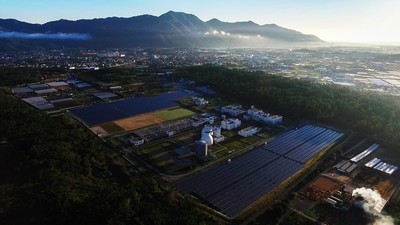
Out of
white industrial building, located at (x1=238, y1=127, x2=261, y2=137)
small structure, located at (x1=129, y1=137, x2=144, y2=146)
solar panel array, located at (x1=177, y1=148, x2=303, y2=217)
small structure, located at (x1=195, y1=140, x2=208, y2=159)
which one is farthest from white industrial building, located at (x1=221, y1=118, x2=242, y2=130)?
small structure, located at (x1=129, y1=137, x2=144, y2=146)

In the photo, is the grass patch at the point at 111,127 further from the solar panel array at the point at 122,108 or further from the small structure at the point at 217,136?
the small structure at the point at 217,136

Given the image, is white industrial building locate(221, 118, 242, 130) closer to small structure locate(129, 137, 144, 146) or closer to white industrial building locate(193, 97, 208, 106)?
small structure locate(129, 137, 144, 146)

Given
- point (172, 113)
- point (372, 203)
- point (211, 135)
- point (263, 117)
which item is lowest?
point (172, 113)

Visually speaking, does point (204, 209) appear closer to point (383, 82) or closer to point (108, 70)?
point (108, 70)

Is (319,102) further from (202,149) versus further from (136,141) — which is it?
(136,141)

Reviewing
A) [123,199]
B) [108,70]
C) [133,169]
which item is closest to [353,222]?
[123,199]

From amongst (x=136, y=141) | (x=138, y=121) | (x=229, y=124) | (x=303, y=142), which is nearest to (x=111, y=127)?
(x=138, y=121)
